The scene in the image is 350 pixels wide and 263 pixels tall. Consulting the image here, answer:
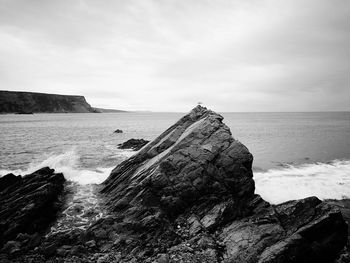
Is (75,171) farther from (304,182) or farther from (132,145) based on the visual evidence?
(304,182)

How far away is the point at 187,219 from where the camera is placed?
13.0 meters

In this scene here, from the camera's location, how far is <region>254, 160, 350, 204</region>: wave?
1952cm

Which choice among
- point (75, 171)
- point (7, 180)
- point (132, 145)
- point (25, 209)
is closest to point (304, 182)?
point (75, 171)

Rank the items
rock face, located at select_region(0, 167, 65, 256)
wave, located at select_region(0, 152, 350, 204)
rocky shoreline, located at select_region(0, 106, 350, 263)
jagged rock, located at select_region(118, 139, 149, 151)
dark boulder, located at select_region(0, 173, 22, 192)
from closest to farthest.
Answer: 1. rocky shoreline, located at select_region(0, 106, 350, 263)
2. rock face, located at select_region(0, 167, 65, 256)
3. dark boulder, located at select_region(0, 173, 22, 192)
4. wave, located at select_region(0, 152, 350, 204)
5. jagged rock, located at select_region(118, 139, 149, 151)

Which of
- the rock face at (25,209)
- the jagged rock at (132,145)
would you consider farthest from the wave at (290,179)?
the jagged rock at (132,145)

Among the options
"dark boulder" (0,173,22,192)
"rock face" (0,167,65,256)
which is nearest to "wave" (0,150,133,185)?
"rock face" (0,167,65,256)

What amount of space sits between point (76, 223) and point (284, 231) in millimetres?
12279

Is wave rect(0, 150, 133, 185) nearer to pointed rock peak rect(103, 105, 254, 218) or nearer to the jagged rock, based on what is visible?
pointed rock peak rect(103, 105, 254, 218)

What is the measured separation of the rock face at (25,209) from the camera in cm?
1192

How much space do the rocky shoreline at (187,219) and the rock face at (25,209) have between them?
6cm

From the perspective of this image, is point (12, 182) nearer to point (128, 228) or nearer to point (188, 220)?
point (128, 228)

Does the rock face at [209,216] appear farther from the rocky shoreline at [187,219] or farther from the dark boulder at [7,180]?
the dark boulder at [7,180]

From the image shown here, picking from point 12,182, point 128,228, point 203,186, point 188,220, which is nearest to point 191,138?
point 203,186

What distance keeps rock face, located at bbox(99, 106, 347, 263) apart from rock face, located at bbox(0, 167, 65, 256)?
12.1ft
